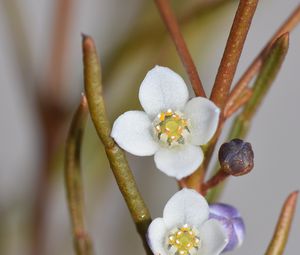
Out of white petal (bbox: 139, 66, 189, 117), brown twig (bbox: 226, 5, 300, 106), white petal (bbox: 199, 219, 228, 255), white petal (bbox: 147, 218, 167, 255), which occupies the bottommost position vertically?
white petal (bbox: 199, 219, 228, 255)

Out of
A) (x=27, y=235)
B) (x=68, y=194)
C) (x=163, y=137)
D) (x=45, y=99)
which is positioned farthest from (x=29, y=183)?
(x=163, y=137)

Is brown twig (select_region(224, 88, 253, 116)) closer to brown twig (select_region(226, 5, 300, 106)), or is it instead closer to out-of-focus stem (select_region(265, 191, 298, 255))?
brown twig (select_region(226, 5, 300, 106))

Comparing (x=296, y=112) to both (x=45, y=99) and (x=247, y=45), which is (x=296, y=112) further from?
(x=45, y=99)

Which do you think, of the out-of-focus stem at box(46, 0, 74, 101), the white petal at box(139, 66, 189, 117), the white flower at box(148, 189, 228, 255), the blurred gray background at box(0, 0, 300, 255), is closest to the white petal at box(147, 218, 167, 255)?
the white flower at box(148, 189, 228, 255)

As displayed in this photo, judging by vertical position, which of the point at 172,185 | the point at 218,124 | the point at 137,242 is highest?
the point at 172,185

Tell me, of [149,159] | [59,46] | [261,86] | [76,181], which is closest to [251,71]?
[261,86]
